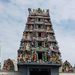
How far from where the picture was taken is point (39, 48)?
47156 mm

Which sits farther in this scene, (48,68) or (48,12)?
(48,12)

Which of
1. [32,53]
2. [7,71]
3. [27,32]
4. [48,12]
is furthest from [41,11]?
[7,71]

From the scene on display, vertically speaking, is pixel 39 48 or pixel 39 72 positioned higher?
pixel 39 48

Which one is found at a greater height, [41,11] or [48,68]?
[41,11]

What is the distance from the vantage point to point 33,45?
156 feet

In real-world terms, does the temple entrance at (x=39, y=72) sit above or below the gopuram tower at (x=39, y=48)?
below

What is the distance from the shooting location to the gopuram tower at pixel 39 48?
4575cm

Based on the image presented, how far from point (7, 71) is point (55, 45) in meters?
8.44

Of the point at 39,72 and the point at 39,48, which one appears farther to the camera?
the point at 39,72

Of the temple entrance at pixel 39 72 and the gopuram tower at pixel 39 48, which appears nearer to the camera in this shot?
the gopuram tower at pixel 39 48

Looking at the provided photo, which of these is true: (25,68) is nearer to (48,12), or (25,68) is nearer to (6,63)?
(6,63)

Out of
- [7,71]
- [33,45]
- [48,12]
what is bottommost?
[7,71]

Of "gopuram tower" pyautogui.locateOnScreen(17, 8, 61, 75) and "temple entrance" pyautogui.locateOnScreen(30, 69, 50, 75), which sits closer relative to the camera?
"gopuram tower" pyautogui.locateOnScreen(17, 8, 61, 75)

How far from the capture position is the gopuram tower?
45.8m
